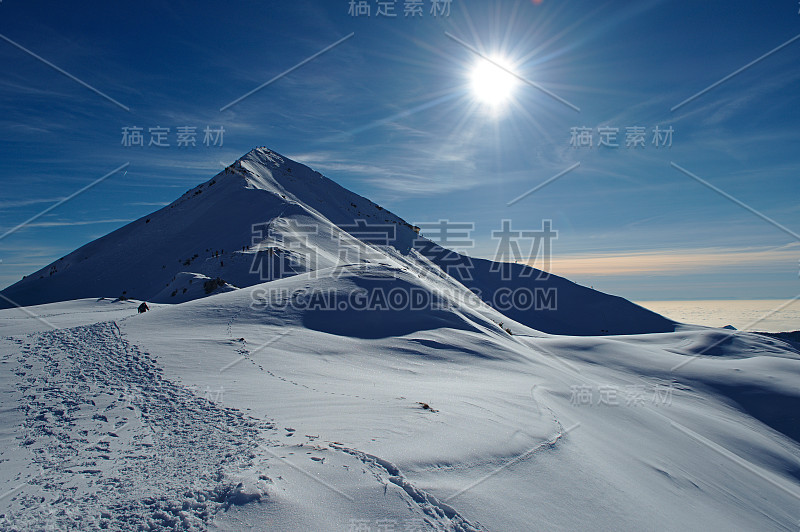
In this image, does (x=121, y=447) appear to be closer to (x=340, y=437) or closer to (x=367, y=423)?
(x=340, y=437)

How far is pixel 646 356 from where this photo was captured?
51.9 feet

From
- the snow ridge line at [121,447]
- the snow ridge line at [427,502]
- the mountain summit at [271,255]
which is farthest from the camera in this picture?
the mountain summit at [271,255]

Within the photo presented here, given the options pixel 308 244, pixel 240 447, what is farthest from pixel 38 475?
pixel 308 244

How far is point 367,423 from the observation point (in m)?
5.14

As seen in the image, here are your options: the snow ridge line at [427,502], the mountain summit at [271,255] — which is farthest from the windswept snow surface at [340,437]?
the mountain summit at [271,255]

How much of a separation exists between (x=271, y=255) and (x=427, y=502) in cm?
1867

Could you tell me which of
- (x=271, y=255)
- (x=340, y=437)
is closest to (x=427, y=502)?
(x=340, y=437)

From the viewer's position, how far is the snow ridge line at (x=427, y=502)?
340cm

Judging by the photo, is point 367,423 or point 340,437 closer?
point 340,437

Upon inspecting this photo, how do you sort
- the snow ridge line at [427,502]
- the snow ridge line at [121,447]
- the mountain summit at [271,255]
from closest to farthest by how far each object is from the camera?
the snow ridge line at [121,447]
the snow ridge line at [427,502]
the mountain summit at [271,255]

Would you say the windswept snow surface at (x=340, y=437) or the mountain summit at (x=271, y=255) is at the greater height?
the mountain summit at (x=271, y=255)

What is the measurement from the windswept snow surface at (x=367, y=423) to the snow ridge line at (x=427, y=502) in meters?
0.02

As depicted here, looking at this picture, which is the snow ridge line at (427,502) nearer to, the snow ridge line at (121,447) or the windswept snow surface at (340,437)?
the windswept snow surface at (340,437)

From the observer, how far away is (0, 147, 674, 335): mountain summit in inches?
846
